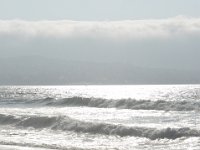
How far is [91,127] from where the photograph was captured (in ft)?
136

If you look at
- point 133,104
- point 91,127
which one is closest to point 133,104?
point 133,104

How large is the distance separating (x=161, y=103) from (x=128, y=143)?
36.5 meters

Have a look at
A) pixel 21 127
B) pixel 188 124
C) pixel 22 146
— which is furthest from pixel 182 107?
pixel 22 146

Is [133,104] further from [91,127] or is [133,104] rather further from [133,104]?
[91,127]

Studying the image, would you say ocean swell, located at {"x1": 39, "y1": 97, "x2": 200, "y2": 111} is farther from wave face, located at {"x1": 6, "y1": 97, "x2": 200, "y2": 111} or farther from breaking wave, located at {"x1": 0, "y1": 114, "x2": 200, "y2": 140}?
breaking wave, located at {"x1": 0, "y1": 114, "x2": 200, "y2": 140}

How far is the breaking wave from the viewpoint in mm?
35594

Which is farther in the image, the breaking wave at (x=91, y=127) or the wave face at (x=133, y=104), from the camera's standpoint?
the wave face at (x=133, y=104)

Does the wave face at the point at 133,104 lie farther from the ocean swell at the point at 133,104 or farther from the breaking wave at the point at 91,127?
the breaking wave at the point at 91,127

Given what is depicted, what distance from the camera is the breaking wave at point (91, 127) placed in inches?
1401

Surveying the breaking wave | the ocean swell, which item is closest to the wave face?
the ocean swell

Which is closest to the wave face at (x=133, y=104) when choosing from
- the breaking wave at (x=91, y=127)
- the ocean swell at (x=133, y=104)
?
the ocean swell at (x=133, y=104)

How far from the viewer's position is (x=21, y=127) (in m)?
48.0

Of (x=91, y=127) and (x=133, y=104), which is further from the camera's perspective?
(x=133, y=104)

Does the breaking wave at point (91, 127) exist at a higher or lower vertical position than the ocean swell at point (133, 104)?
lower
